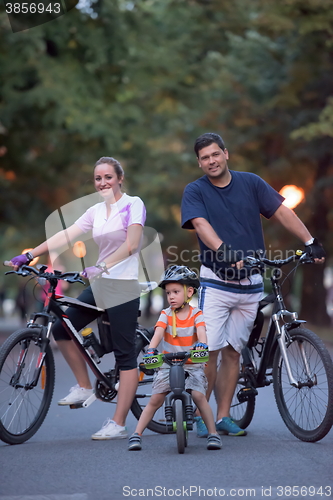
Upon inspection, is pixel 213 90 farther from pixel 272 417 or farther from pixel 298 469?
pixel 298 469

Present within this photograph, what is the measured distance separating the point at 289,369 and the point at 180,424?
90 centimetres

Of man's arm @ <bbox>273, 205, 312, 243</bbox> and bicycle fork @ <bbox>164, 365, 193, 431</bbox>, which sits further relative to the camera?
man's arm @ <bbox>273, 205, 312, 243</bbox>

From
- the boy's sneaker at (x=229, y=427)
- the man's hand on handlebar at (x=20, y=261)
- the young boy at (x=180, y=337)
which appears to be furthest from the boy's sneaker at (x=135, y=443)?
the man's hand on handlebar at (x=20, y=261)

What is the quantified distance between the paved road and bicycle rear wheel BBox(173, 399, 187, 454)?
0.23 feet

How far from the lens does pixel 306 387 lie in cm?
550

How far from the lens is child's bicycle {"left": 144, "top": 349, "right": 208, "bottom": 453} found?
5.20 metres

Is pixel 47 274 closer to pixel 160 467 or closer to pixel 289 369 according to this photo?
pixel 160 467

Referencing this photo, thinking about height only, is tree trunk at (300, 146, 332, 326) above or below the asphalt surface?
above

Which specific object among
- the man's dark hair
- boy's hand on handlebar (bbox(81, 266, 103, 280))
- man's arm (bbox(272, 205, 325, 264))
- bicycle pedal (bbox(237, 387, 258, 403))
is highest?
the man's dark hair

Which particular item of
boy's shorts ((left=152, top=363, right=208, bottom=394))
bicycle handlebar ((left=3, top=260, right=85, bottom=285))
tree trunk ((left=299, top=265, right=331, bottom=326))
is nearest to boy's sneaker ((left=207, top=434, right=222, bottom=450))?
boy's shorts ((left=152, top=363, right=208, bottom=394))

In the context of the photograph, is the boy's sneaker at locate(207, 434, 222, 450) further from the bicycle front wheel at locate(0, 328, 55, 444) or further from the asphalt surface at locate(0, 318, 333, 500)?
the bicycle front wheel at locate(0, 328, 55, 444)

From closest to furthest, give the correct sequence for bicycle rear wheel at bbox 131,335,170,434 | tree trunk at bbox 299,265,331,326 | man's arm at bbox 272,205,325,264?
man's arm at bbox 272,205,325,264
bicycle rear wheel at bbox 131,335,170,434
tree trunk at bbox 299,265,331,326

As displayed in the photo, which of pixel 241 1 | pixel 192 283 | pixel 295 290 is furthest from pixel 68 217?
pixel 295 290

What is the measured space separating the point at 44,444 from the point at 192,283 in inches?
60.5
